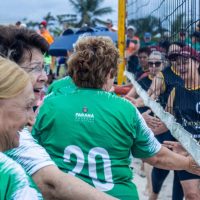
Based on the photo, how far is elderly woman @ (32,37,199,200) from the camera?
9.61 feet

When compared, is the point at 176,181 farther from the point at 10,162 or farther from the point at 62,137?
the point at 10,162

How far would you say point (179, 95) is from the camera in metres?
4.43

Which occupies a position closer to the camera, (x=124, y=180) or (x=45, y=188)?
(x=45, y=188)

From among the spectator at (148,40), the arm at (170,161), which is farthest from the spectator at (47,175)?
the spectator at (148,40)

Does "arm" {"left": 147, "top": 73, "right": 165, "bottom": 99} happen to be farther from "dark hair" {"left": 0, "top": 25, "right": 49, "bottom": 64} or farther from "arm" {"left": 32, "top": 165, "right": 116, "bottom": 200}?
"arm" {"left": 32, "top": 165, "right": 116, "bottom": 200}

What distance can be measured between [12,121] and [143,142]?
4.84ft

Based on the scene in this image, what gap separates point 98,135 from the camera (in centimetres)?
293

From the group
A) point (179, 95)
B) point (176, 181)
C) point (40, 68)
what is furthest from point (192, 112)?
point (40, 68)

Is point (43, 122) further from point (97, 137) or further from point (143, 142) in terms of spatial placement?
point (143, 142)

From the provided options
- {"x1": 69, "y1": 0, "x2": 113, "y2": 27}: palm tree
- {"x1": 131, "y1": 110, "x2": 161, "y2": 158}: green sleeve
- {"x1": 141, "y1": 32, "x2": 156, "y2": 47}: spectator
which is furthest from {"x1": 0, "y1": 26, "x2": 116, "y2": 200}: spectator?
{"x1": 69, "y1": 0, "x2": 113, "y2": 27}: palm tree

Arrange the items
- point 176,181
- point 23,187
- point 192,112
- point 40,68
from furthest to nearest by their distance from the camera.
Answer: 1. point 176,181
2. point 192,112
3. point 40,68
4. point 23,187

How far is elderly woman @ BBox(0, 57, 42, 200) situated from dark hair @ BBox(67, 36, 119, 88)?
4.63 ft

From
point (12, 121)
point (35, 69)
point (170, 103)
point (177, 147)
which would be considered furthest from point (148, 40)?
point (12, 121)

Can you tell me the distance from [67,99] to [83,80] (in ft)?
0.49
